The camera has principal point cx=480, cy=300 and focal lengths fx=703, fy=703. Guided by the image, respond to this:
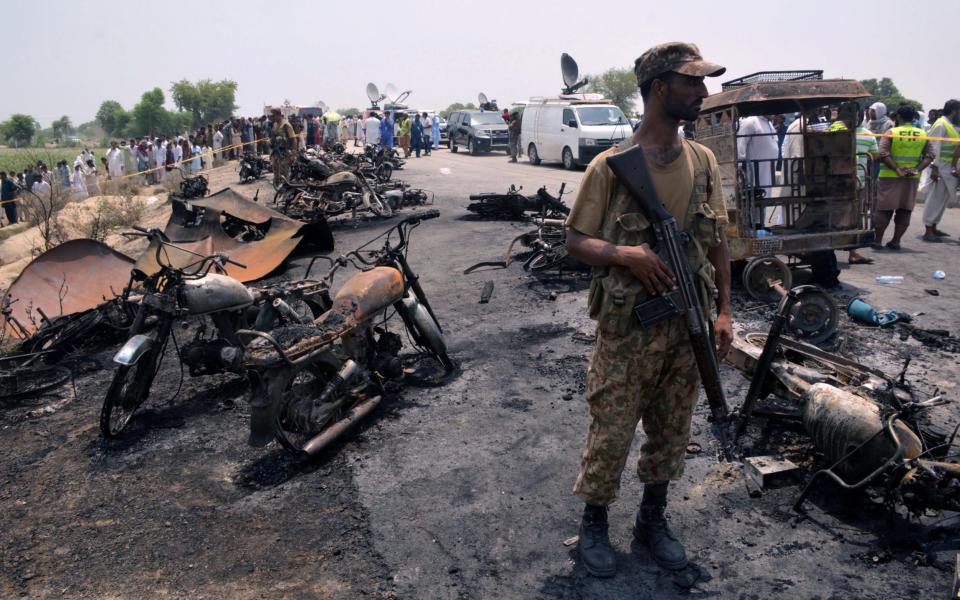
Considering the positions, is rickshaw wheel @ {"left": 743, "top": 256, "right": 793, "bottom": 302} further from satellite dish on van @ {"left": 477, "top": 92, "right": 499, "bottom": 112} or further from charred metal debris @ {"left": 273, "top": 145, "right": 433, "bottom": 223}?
satellite dish on van @ {"left": 477, "top": 92, "right": 499, "bottom": 112}

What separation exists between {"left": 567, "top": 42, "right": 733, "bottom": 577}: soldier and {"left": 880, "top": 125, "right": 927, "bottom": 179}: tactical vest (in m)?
8.05

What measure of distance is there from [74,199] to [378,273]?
20246 mm

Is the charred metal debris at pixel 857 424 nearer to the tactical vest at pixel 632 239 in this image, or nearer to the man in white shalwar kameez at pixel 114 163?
the tactical vest at pixel 632 239

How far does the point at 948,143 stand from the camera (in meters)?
10.2

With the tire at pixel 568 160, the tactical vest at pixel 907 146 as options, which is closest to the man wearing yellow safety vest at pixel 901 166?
the tactical vest at pixel 907 146

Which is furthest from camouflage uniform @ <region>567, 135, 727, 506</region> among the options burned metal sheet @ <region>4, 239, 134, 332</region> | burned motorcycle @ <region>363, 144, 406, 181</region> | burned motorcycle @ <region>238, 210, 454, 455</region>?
burned motorcycle @ <region>363, 144, 406, 181</region>

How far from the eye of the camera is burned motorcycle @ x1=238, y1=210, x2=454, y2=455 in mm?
4109

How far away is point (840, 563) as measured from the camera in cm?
310

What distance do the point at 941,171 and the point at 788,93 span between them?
4.66 meters

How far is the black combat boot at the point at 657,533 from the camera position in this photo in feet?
10.0

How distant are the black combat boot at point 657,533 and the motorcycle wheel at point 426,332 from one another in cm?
255

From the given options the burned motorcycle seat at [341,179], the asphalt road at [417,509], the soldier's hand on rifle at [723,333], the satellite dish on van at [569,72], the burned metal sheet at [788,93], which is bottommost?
the asphalt road at [417,509]

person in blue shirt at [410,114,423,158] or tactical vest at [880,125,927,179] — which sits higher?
person in blue shirt at [410,114,423,158]

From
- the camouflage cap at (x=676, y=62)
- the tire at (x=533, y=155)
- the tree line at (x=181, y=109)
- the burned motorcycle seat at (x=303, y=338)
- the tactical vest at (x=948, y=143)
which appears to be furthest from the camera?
the tree line at (x=181, y=109)
